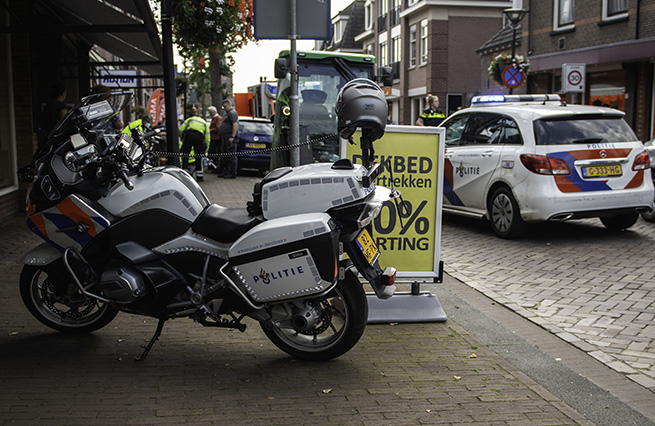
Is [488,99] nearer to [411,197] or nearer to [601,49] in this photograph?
[411,197]

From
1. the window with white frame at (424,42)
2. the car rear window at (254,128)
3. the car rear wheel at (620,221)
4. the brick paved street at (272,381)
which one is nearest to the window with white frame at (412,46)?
the window with white frame at (424,42)

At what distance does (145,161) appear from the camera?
4.91 meters

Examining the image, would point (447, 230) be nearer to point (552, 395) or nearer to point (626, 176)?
point (626, 176)

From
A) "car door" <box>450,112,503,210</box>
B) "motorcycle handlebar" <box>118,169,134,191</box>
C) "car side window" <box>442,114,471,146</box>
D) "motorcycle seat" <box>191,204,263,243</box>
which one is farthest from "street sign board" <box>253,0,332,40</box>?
"car side window" <box>442,114,471,146</box>

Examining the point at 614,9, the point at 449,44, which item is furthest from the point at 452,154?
the point at 449,44

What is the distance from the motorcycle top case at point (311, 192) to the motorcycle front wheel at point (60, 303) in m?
1.51

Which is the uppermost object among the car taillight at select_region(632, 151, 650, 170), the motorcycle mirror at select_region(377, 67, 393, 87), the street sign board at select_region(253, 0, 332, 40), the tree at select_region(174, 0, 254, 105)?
the tree at select_region(174, 0, 254, 105)

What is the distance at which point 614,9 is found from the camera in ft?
77.4

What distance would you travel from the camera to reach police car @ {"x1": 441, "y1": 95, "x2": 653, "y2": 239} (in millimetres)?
8773

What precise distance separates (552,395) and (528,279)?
3.16 m

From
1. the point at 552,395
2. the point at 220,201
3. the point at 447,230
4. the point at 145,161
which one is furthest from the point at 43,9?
the point at 552,395

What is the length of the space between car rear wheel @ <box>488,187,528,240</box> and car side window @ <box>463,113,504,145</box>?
2.53ft

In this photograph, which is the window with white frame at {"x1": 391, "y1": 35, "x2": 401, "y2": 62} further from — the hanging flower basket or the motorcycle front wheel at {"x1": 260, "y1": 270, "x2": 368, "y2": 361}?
the motorcycle front wheel at {"x1": 260, "y1": 270, "x2": 368, "y2": 361}

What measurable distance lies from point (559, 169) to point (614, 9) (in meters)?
17.4
